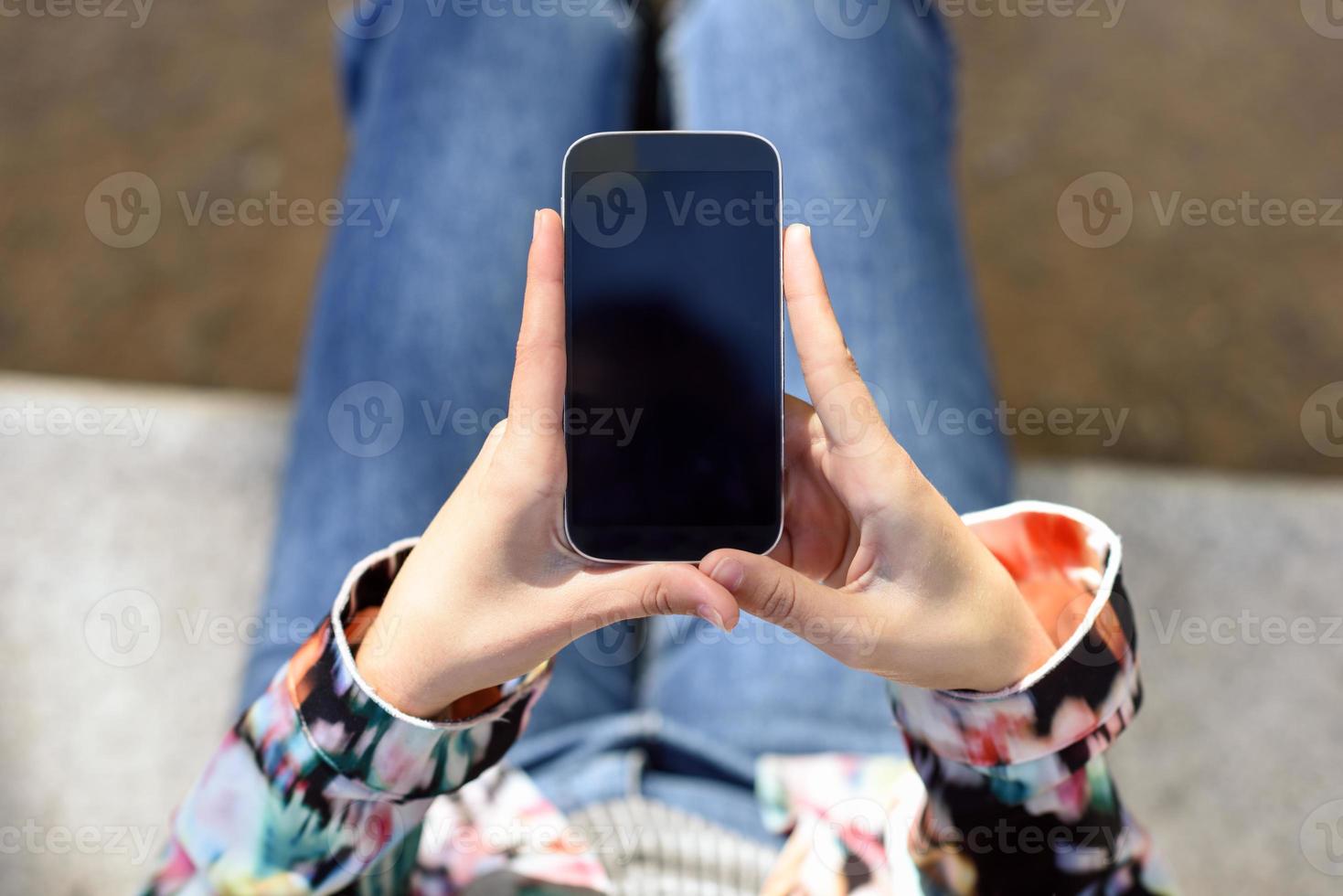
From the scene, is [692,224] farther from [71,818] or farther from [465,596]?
[71,818]

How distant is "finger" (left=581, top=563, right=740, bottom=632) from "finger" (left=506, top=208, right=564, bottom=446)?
2.6 inches

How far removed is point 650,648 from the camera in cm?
69

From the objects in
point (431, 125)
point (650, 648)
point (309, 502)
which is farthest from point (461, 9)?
point (650, 648)

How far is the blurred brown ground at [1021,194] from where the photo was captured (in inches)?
40.9

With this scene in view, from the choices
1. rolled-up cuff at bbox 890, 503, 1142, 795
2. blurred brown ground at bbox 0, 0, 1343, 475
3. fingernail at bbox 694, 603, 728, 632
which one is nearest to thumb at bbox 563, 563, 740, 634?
fingernail at bbox 694, 603, 728, 632

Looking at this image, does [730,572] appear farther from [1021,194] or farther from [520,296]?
[1021,194]

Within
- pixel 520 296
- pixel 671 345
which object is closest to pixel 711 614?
pixel 671 345

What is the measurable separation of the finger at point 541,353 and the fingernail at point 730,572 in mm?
91

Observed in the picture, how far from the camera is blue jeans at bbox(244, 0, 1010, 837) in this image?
0.62m

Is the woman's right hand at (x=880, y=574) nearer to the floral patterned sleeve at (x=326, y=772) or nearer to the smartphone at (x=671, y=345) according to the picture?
the smartphone at (x=671, y=345)

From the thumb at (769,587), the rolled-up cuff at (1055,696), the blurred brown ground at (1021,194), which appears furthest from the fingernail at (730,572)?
the blurred brown ground at (1021,194)

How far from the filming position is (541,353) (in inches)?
15.9

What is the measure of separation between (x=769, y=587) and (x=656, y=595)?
0.16ft

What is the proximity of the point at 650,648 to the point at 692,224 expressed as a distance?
0.37 metres
